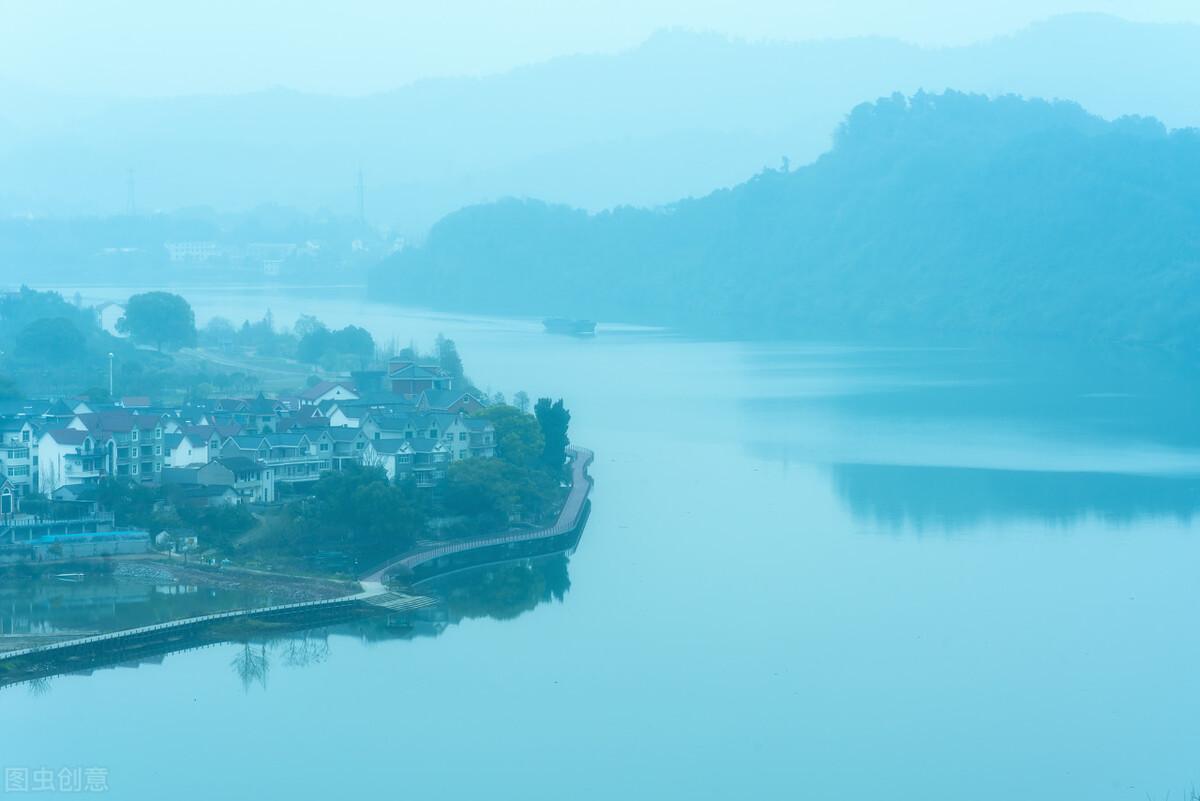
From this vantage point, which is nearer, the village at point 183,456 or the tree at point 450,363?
the village at point 183,456

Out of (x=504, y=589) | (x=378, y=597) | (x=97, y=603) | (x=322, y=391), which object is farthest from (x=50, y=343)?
(x=378, y=597)

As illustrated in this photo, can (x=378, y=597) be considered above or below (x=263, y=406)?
below

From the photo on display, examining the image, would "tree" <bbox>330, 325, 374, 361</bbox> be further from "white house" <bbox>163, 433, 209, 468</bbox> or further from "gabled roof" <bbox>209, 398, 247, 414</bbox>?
"white house" <bbox>163, 433, 209, 468</bbox>

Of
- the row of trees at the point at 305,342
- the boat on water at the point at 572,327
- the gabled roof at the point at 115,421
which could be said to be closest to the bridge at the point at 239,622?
the gabled roof at the point at 115,421

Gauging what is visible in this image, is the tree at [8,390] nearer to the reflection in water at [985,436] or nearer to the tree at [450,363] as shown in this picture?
the tree at [450,363]

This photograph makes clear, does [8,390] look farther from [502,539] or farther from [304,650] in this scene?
[304,650]

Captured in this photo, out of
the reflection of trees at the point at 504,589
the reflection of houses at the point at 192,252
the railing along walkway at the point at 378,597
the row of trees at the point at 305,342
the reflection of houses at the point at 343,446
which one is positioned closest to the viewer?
the railing along walkway at the point at 378,597
